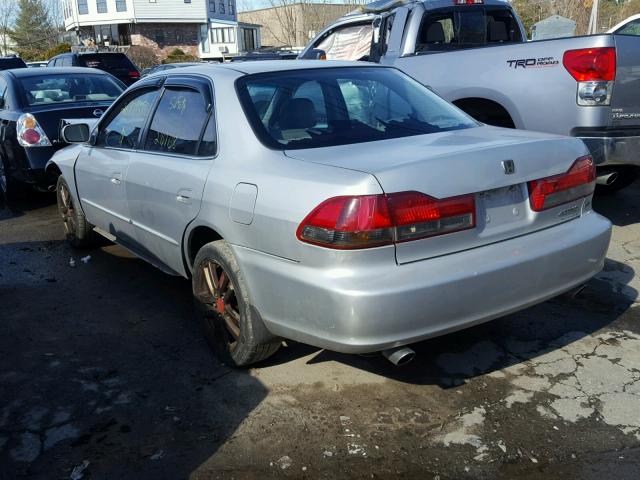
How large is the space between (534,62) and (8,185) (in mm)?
6425

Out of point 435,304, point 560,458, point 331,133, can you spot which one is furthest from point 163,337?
point 560,458

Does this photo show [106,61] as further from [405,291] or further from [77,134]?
[405,291]

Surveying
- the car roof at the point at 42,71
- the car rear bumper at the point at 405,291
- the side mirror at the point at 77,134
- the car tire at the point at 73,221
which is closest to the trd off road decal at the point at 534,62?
the car rear bumper at the point at 405,291

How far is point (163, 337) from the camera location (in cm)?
413

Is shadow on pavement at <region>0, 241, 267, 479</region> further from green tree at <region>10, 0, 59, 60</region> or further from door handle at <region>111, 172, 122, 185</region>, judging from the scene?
green tree at <region>10, 0, 59, 60</region>

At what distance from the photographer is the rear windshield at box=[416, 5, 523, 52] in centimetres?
756

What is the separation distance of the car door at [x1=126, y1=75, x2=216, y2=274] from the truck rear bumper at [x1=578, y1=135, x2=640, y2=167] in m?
3.10

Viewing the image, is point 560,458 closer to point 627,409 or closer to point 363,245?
point 627,409

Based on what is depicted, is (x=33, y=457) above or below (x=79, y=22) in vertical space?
below

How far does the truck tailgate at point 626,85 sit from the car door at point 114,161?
3518 millimetres

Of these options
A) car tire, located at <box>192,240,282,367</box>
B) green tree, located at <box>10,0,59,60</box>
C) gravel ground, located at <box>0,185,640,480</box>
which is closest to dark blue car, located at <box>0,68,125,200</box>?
gravel ground, located at <box>0,185,640,480</box>

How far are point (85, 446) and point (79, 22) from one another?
58.4m

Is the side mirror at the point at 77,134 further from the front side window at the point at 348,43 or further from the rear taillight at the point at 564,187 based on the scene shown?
the front side window at the point at 348,43

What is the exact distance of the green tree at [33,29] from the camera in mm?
59562
